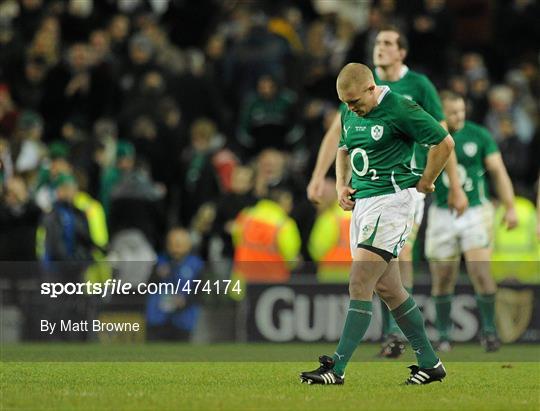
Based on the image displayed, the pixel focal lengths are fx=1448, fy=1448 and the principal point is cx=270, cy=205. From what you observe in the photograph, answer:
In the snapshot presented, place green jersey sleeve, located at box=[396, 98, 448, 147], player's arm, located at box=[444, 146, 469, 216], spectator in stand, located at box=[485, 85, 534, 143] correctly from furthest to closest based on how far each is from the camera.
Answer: spectator in stand, located at box=[485, 85, 534, 143] → player's arm, located at box=[444, 146, 469, 216] → green jersey sleeve, located at box=[396, 98, 448, 147]

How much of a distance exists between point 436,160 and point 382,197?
1.57 feet

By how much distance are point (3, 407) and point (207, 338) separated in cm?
796

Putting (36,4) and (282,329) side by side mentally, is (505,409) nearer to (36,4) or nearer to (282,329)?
(282,329)

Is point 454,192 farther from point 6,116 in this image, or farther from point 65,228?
point 6,116

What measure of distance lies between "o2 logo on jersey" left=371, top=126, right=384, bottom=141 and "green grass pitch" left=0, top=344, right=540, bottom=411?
5.63ft

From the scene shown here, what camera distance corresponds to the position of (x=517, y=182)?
19.4m

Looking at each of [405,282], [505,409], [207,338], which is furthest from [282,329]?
[505,409]

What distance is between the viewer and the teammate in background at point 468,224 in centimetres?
1433

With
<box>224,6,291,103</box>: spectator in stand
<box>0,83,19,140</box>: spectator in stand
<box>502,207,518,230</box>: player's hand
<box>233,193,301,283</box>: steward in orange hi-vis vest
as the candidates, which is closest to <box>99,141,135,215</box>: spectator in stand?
<box>0,83,19,140</box>: spectator in stand

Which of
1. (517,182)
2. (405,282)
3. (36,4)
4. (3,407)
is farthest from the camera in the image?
(36,4)

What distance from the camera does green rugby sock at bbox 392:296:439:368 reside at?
9953 mm

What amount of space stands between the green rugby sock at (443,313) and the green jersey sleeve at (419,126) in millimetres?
4707

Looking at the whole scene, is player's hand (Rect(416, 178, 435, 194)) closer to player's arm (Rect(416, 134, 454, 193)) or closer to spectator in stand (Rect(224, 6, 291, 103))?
player's arm (Rect(416, 134, 454, 193))

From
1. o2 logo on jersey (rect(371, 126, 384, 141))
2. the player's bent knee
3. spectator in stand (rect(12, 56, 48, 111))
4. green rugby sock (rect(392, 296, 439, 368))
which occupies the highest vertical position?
spectator in stand (rect(12, 56, 48, 111))
